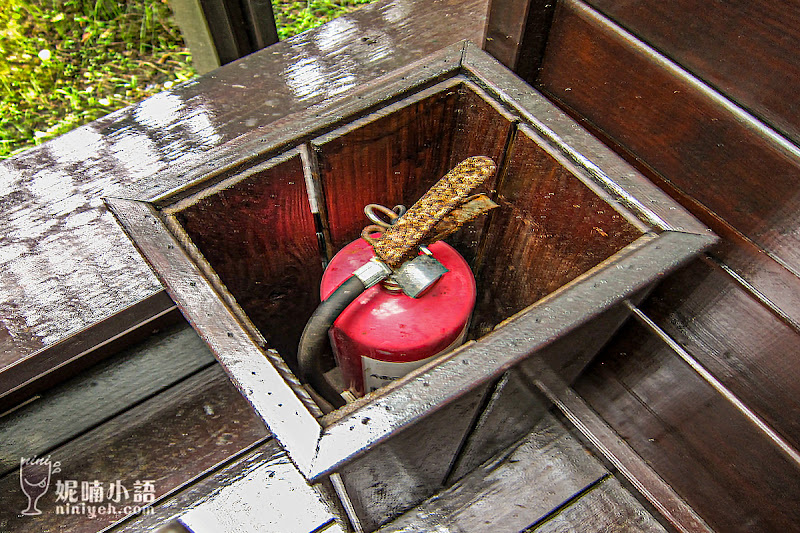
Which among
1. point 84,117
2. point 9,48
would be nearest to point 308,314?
point 84,117

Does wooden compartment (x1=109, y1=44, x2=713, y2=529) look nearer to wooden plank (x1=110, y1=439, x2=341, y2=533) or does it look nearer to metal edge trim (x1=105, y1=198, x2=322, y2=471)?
metal edge trim (x1=105, y1=198, x2=322, y2=471)

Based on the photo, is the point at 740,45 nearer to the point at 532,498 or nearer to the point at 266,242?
the point at 266,242

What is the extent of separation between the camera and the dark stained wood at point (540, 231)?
35.7 inches

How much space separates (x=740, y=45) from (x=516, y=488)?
40.5 inches

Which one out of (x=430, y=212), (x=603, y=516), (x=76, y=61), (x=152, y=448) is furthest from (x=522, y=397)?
(x=76, y=61)

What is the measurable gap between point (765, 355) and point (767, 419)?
0.13 m

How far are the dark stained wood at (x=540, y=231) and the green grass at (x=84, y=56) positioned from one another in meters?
2.27

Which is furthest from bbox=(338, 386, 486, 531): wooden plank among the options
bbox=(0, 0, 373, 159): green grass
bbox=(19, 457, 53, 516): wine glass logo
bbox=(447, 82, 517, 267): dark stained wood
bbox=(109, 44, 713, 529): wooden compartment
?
bbox=(0, 0, 373, 159): green grass

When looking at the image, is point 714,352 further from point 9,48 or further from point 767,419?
point 9,48

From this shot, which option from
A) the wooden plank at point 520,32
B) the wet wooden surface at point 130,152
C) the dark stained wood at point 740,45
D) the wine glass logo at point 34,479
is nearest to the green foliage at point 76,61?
the wet wooden surface at point 130,152

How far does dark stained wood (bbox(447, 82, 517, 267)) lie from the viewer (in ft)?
3.26

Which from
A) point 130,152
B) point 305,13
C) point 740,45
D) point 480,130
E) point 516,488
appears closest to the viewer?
point 740,45

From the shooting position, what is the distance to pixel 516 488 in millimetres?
1277

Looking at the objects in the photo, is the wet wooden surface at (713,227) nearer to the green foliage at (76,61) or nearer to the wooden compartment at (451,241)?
the wooden compartment at (451,241)
